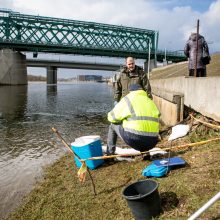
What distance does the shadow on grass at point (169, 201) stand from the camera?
4.54 m

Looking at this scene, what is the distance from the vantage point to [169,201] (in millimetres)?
4703

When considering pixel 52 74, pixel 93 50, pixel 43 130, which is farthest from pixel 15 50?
pixel 43 130

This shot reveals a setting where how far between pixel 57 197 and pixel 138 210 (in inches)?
84.4

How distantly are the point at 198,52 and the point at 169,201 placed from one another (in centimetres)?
756

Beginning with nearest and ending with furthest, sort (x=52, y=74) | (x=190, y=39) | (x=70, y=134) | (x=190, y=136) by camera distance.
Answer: (x=190, y=136) < (x=190, y=39) < (x=70, y=134) < (x=52, y=74)

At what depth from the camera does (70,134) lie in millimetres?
13688

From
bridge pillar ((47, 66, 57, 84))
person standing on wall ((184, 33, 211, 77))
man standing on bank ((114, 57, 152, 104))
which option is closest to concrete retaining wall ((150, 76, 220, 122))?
person standing on wall ((184, 33, 211, 77))

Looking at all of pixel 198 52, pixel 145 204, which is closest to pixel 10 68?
pixel 198 52

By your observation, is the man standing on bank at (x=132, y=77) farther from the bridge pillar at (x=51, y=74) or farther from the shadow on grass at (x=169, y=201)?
the bridge pillar at (x=51, y=74)

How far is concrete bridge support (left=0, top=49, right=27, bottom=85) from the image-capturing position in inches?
3014

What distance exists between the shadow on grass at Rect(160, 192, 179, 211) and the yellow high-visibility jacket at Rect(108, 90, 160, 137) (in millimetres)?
1440

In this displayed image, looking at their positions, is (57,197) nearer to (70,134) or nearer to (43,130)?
(70,134)

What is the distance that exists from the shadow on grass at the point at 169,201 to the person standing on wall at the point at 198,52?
285 inches

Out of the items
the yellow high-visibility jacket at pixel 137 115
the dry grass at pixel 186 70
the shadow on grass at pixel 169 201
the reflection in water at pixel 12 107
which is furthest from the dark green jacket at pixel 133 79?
the reflection in water at pixel 12 107
